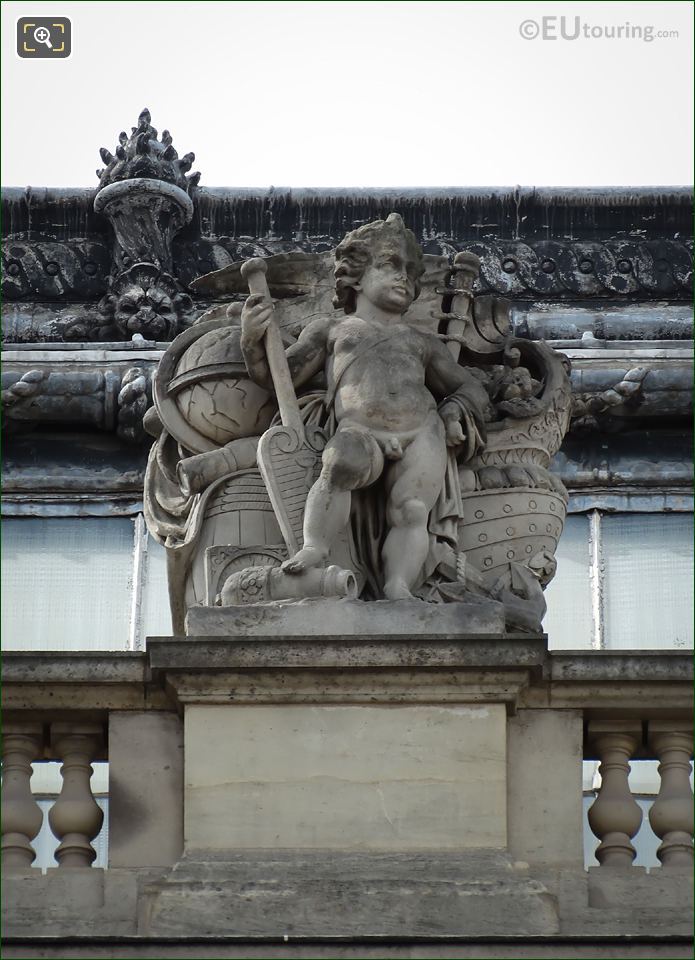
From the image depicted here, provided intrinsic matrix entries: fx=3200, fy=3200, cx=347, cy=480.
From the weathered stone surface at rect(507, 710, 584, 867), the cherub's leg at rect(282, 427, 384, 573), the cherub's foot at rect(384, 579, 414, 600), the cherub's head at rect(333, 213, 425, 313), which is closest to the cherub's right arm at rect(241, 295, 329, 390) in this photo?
the cherub's head at rect(333, 213, 425, 313)

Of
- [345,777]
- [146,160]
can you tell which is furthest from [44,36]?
[345,777]

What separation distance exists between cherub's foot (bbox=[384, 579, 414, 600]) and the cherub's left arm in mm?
944

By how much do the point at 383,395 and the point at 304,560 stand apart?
3.48 feet

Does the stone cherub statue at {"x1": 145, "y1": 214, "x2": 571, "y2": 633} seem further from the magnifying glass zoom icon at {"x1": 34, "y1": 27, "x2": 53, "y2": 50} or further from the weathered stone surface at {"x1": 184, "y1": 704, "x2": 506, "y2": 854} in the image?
the magnifying glass zoom icon at {"x1": 34, "y1": 27, "x2": 53, "y2": 50}

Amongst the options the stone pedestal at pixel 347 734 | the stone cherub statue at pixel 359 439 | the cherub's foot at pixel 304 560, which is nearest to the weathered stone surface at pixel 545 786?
the stone pedestal at pixel 347 734

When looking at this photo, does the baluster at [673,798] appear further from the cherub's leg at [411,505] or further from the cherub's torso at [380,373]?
the cherub's torso at [380,373]

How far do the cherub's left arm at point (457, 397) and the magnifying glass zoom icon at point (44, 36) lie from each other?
237 inches

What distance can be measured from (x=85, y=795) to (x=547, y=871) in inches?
87.2

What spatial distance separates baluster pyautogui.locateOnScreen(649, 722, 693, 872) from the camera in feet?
48.7

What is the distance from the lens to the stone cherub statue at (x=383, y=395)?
15.6m

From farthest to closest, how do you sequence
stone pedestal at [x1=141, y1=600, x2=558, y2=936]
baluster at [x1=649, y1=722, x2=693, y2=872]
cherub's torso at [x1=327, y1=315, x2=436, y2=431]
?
cherub's torso at [x1=327, y1=315, x2=436, y2=431] → baluster at [x1=649, y1=722, x2=693, y2=872] → stone pedestal at [x1=141, y1=600, x2=558, y2=936]

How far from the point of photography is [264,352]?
16312mm

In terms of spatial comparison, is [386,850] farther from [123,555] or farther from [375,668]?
[123,555]

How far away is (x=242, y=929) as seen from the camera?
1420 cm
